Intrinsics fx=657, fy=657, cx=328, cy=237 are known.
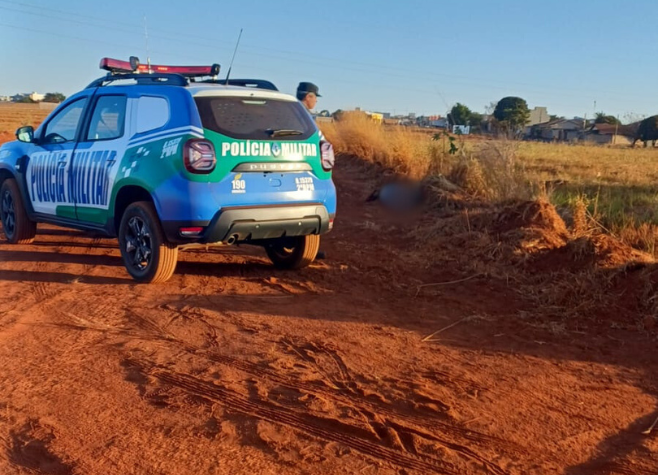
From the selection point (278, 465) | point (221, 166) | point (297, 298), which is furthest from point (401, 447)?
point (221, 166)

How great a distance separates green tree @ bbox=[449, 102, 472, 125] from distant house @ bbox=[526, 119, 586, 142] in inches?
543

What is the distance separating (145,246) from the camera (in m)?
6.14

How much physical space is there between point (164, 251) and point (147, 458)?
3.07 metres

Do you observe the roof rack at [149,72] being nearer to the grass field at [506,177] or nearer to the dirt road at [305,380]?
the dirt road at [305,380]

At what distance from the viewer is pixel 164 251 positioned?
234 inches

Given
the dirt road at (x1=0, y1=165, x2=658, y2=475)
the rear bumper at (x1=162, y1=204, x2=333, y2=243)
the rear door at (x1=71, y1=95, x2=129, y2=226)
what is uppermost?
the rear door at (x1=71, y1=95, x2=129, y2=226)

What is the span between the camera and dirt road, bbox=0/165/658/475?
317 centimetres

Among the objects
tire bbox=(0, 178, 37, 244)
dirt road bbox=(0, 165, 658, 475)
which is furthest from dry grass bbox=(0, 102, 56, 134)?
dirt road bbox=(0, 165, 658, 475)

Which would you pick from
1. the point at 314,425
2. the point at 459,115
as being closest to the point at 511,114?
the point at 459,115

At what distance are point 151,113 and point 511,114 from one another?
8.29m

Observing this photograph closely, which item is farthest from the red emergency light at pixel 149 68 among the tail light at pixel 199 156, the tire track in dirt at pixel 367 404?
the tire track in dirt at pixel 367 404

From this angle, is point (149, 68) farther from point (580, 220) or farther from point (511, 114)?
point (511, 114)

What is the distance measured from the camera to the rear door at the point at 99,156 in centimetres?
633

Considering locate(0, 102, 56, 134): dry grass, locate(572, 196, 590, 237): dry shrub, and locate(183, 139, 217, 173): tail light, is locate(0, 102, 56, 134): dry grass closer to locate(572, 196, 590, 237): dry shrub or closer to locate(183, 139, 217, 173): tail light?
locate(183, 139, 217, 173): tail light
